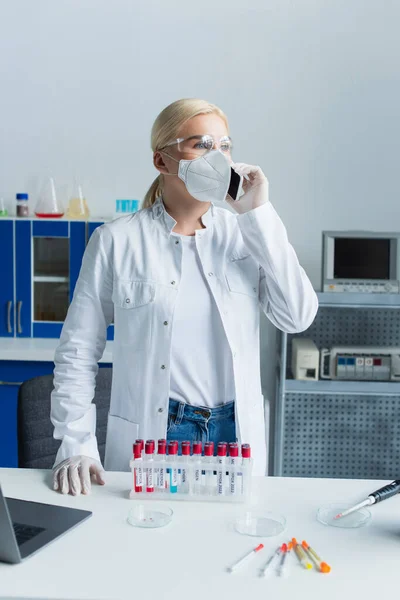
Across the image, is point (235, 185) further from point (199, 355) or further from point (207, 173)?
point (199, 355)

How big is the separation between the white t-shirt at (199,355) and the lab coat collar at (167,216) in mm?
189

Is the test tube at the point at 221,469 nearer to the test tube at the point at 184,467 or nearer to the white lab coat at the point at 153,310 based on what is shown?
the test tube at the point at 184,467

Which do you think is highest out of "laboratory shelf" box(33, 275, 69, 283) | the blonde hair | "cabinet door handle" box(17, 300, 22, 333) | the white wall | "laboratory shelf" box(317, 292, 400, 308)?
the white wall

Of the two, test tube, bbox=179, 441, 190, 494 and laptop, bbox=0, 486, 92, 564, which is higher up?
test tube, bbox=179, 441, 190, 494

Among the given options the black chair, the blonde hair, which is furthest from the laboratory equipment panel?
the blonde hair

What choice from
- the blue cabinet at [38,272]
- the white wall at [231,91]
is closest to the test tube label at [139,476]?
the blue cabinet at [38,272]

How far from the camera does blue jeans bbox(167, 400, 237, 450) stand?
175 centimetres

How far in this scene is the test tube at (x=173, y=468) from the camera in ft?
4.80

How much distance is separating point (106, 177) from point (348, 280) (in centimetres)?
137

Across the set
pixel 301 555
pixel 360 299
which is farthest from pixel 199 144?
pixel 360 299

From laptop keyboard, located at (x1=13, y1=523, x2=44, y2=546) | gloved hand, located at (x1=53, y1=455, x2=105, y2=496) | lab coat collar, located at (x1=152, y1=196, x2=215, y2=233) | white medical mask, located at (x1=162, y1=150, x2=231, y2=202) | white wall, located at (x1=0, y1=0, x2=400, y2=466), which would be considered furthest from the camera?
white wall, located at (x1=0, y1=0, x2=400, y2=466)

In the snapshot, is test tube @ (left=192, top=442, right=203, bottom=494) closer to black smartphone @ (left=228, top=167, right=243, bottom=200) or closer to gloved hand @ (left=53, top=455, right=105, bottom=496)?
gloved hand @ (left=53, top=455, right=105, bottom=496)

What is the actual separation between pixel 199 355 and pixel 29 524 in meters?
0.61

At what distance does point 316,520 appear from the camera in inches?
54.4
